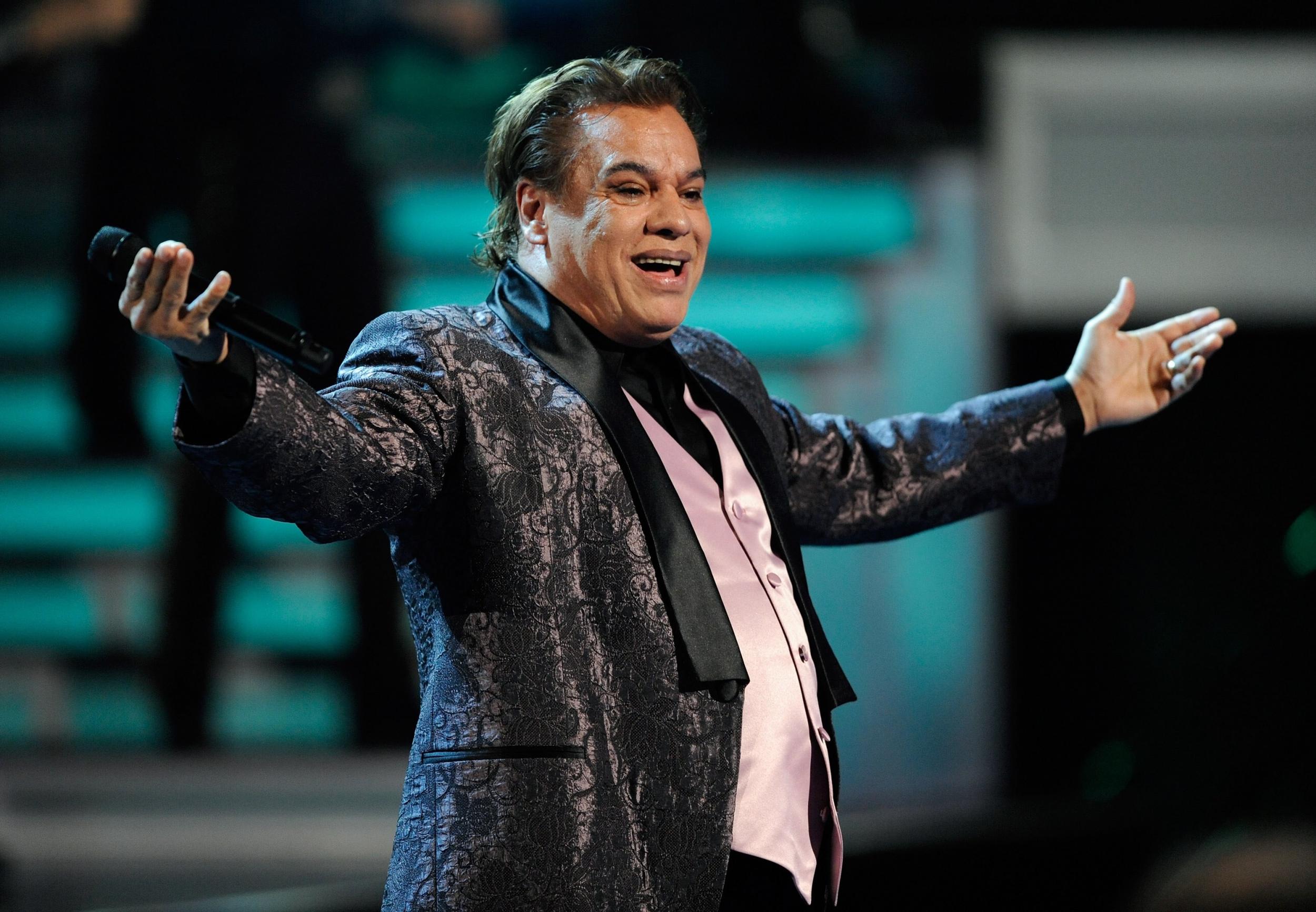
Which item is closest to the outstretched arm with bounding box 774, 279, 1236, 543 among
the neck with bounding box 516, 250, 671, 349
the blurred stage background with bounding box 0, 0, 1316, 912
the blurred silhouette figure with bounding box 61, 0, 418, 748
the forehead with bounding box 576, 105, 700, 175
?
the neck with bounding box 516, 250, 671, 349

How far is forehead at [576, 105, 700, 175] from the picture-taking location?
144 centimetres

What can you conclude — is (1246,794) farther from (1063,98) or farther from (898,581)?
(1063,98)

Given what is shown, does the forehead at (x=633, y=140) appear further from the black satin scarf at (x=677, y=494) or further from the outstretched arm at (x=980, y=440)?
the outstretched arm at (x=980, y=440)

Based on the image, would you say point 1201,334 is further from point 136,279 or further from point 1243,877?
point 1243,877

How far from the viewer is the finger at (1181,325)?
1.72 m

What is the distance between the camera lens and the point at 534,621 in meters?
1.26

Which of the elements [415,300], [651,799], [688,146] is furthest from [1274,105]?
[651,799]

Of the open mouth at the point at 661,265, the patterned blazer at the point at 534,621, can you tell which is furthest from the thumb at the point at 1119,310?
the patterned blazer at the point at 534,621

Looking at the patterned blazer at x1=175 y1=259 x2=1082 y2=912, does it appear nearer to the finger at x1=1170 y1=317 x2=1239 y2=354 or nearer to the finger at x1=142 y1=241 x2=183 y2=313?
the finger at x1=142 y1=241 x2=183 y2=313

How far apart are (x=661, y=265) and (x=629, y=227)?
60 millimetres

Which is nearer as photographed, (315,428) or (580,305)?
(315,428)

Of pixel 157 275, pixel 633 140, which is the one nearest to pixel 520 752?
pixel 157 275

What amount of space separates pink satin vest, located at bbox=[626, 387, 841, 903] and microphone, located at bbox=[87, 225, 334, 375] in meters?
0.41

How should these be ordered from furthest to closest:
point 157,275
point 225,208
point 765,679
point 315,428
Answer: point 225,208 → point 765,679 → point 315,428 → point 157,275
